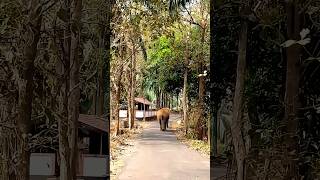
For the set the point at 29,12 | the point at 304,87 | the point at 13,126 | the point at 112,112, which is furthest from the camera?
the point at 112,112

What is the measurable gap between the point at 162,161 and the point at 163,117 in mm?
304

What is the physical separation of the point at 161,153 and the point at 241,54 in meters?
0.89

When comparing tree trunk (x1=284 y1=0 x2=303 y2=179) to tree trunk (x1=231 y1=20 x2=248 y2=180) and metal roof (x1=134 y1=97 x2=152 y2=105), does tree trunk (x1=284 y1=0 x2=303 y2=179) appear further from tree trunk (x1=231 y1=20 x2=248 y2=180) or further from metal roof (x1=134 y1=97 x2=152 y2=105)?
metal roof (x1=134 y1=97 x2=152 y2=105)

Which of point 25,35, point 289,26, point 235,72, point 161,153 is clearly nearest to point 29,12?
point 25,35

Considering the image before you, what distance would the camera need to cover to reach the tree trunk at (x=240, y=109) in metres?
2.45

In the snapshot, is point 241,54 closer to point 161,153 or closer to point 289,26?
point 289,26

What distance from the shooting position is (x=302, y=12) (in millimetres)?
2018

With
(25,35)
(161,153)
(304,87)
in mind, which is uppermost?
(25,35)

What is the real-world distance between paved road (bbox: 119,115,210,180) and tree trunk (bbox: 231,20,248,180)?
0.28 meters

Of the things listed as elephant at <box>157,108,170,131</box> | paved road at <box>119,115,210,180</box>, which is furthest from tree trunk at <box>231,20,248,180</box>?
elephant at <box>157,108,170,131</box>

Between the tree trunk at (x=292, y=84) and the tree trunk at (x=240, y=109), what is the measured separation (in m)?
0.39

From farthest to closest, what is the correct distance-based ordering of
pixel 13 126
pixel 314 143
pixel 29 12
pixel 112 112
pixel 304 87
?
pixel 112 112, pixel 314 143, pixel 304 87, pixel 13 126, pixel 29 12

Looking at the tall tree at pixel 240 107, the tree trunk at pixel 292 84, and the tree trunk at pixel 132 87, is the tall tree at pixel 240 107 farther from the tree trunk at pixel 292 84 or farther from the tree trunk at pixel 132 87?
the tree trunk at pixel 132 87

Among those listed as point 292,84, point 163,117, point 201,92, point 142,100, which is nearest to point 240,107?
point 201,92
